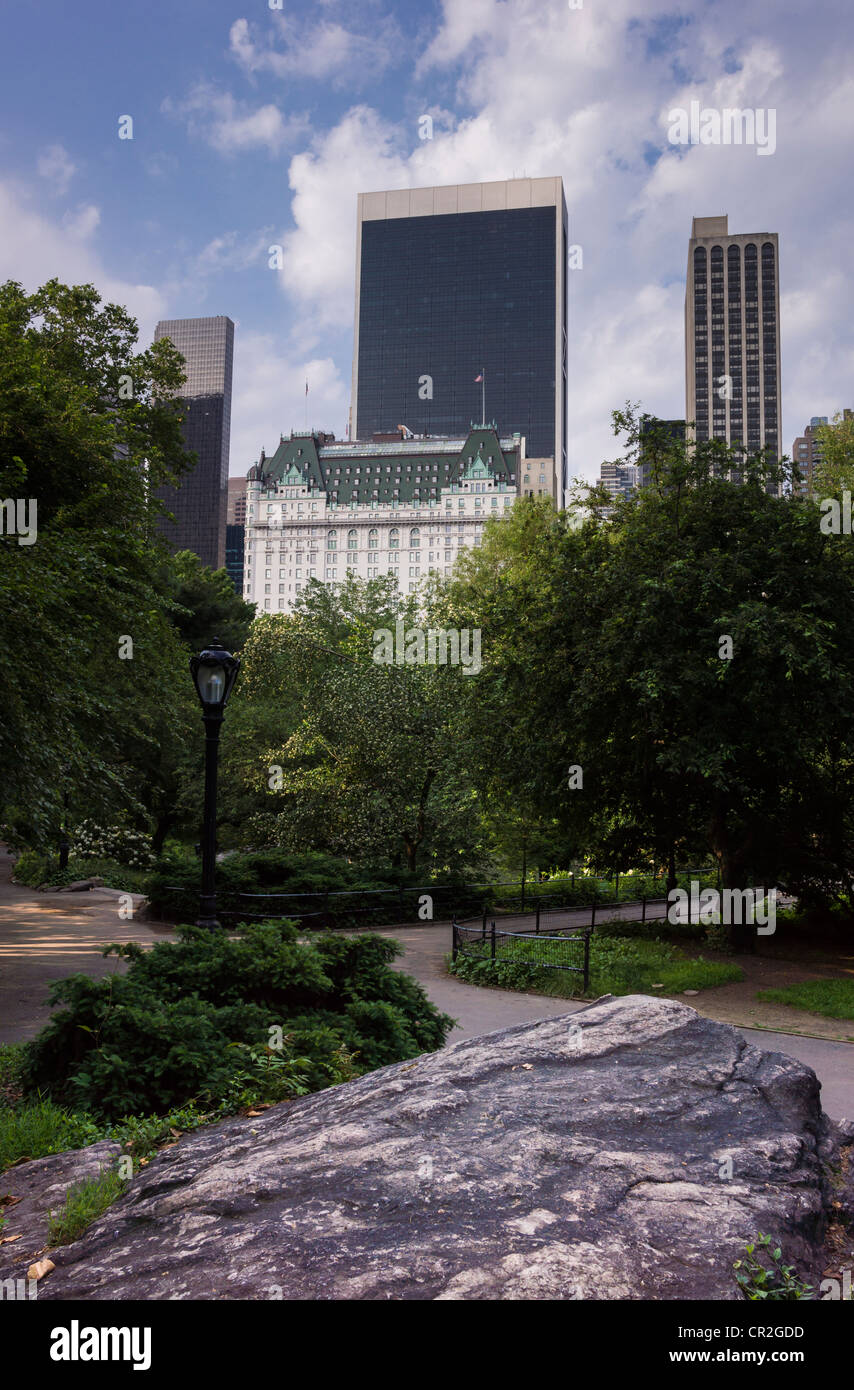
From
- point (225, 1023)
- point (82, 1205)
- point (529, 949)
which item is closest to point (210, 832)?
point (225, 1023)

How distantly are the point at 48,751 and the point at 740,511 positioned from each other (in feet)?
37.1

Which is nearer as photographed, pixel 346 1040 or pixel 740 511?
pixel 346 1040

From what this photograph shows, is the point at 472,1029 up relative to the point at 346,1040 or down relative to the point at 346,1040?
down

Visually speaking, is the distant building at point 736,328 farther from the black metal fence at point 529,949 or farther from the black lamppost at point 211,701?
the black lamppost at point 211,701

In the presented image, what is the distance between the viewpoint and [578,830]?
1786cm

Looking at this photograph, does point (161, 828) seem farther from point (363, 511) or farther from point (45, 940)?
point (363, 511)

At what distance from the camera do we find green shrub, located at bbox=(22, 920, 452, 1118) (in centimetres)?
572

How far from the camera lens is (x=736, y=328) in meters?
193

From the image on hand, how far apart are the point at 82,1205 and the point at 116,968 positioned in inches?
355

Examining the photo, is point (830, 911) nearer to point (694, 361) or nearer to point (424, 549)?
point (424, 549)

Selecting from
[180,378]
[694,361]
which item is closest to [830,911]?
[180,378]

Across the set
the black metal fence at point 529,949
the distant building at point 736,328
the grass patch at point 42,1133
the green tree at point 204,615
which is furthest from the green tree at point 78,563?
the distant building at point 736,328

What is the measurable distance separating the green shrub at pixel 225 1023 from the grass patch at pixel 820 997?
6.88 meters
